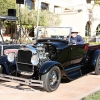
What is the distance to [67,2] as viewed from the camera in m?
35.5

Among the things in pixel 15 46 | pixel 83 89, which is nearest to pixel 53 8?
pixel 15 46

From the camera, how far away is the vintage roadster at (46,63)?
5.46 metres

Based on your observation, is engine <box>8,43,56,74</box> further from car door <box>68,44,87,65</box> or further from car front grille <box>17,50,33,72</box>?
A: car door <box>68,44,87,65</box>

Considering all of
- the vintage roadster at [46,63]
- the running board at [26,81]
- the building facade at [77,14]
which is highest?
the building facade at [77,14]

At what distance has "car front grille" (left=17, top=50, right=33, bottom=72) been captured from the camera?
18.6 feet

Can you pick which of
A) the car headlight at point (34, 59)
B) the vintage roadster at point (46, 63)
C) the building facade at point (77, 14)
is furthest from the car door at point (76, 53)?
the building facade at point (77, 14)

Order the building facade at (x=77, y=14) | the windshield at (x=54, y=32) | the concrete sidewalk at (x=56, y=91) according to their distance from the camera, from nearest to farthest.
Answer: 1. the concrete sidewalk at (x=56, y=91)
2. the windshield at (x=54, y=32)
3. the building facade at (x=77, y=14)

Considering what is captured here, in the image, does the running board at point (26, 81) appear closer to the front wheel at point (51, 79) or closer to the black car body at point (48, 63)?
the black car body at point (48, 63)

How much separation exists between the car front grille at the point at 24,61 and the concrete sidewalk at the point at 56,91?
525 millimetres

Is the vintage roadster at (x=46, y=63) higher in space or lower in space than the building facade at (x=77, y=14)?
lower

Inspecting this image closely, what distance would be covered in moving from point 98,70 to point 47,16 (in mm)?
17306

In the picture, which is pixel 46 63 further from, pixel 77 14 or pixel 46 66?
pixel 77 14

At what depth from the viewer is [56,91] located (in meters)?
5.72

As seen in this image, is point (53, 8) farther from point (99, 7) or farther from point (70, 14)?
point (99, 7)
